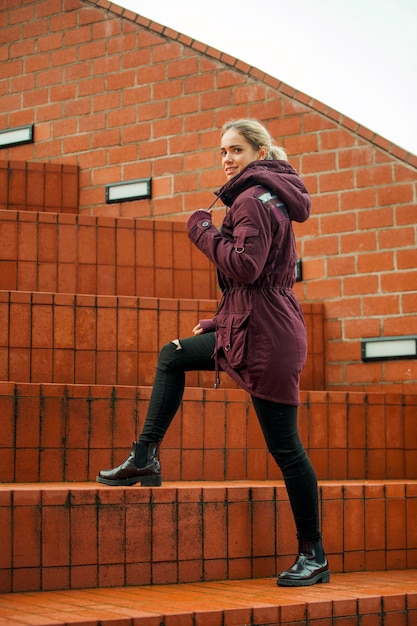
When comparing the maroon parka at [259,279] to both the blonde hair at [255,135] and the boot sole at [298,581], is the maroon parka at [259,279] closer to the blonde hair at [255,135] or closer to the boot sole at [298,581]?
the blonde hair at [255,135]

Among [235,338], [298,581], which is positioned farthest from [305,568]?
[235,338]

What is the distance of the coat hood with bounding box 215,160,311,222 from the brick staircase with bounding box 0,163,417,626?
4.05ft

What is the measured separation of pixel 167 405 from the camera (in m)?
4.37

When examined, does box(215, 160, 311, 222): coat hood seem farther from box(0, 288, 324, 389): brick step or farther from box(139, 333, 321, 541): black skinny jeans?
box(0, 288, 324, 389): brick step

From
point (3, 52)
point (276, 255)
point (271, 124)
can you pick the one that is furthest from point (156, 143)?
point (276, 255)

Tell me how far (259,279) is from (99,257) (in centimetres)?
229

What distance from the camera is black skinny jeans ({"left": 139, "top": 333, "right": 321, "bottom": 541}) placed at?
4.15 m

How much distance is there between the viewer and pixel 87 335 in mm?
5609

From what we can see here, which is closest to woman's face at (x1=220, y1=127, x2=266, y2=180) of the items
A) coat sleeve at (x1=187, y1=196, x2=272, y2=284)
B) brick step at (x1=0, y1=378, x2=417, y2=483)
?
coat sleeve at (x1=187, y1=196, x2=272, y2=284)

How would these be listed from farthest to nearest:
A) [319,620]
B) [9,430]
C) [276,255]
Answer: [9,430] < [276,255] < [319,620]

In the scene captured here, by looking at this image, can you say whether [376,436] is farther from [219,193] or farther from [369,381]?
[219,193]

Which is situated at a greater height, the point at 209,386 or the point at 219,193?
the point at 219,193

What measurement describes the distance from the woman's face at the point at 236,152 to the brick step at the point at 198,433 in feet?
4.24

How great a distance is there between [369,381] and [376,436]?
2.70 feet
